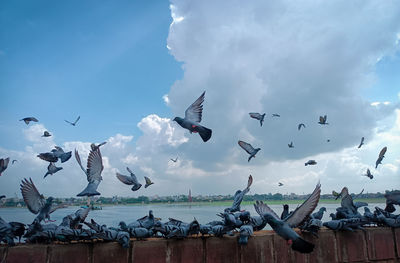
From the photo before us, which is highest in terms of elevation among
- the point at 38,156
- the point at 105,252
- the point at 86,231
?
the point at 38,156

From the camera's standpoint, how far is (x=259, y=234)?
458cm

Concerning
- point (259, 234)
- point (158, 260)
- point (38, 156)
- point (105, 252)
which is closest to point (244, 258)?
point (259, 234)

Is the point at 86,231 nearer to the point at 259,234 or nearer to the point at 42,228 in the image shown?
the point at 42,228

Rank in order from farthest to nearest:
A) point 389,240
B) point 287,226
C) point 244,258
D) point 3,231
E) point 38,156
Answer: point 38,156 < point 389,240 < point 244,258 < point 287,226 < point 3,231

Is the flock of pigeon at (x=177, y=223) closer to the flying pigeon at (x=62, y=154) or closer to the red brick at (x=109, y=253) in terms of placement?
the red brick at (x=109, y=253)

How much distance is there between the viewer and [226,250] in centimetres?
428

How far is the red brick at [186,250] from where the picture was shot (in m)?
4.00

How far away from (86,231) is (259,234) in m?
2.69

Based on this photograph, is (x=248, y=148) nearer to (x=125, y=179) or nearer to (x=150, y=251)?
(x=125, y=179)

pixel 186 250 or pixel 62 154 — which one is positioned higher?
pixel 62 154

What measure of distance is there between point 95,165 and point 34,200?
4.27 ft

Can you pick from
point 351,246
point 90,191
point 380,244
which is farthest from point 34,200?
point 380,244

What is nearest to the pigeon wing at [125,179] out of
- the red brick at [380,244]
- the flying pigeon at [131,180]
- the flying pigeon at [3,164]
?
the flying pigeon at [131,180]

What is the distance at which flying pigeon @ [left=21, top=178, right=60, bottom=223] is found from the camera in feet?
14.4
